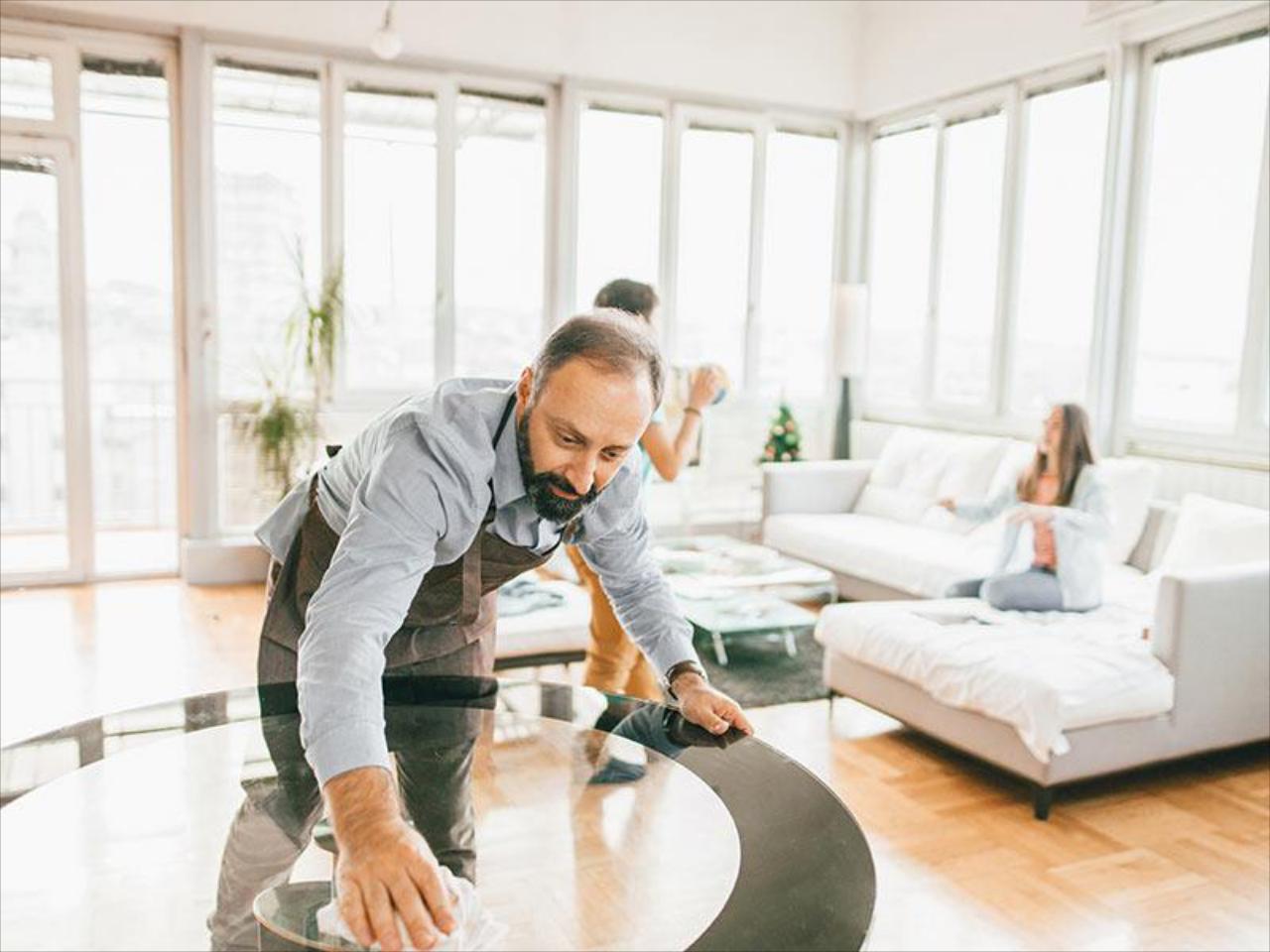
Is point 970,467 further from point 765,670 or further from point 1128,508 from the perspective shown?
point 765,670

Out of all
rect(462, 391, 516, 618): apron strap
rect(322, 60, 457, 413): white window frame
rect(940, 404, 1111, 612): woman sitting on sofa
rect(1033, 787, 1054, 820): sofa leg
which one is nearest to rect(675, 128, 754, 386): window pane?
rect(322, 60, 457, 413): white window frame

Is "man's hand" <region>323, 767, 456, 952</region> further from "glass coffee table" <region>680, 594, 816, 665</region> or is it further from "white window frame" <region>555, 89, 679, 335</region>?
"white window frame" <region>555, 89, 679, 335</region>

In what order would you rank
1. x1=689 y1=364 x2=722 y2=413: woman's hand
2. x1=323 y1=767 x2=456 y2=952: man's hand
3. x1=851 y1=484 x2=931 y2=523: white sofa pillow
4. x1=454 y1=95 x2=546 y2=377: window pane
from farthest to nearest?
1. x1=454 y1=95 x2=546 y2=377: window pane
2. x1=851 y1=484 x2=931 y2=523: white sofa pillow
3. x1=689 y1=364 x2=722 y2=413: woman's hand
4. x1=323 y1=767 x2=456 y2=952: man's hand

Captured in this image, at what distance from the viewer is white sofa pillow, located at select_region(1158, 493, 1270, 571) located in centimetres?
356

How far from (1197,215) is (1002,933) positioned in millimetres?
3758

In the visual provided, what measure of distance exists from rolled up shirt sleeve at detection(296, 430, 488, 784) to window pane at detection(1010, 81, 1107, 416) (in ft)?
15.4

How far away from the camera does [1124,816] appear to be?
115 inches

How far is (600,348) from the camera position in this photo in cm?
130

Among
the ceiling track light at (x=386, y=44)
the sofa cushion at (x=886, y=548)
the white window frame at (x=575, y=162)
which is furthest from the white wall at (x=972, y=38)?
the ceiling track light at (x=386, y=44)

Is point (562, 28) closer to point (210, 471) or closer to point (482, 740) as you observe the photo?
point (210, 471)

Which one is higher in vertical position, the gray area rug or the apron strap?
the apron strap

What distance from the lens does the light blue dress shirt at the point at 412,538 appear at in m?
1.17

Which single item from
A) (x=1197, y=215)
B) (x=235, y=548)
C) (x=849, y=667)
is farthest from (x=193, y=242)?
→ (x=1197, y=215)

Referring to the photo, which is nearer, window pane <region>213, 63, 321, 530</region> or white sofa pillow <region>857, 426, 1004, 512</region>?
white sofa pillow <region>857, 426, 1004, 512</region>
